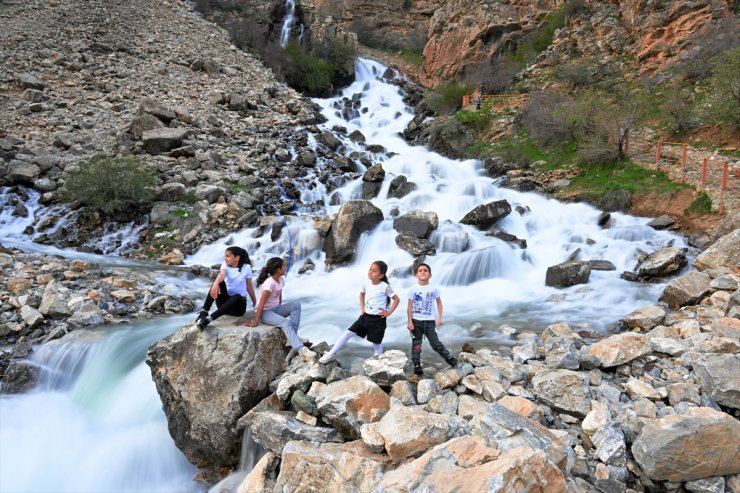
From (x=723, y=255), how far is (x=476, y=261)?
4.68 meters

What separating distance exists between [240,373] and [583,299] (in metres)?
6.84

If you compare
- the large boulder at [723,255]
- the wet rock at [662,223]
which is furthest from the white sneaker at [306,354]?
the wet rock at [662,223]

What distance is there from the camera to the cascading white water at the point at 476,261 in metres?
8.27

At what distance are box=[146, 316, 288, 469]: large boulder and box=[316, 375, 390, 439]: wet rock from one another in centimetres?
102

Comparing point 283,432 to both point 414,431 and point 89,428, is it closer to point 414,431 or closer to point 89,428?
point 414,431

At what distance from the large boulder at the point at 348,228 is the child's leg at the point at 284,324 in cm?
590

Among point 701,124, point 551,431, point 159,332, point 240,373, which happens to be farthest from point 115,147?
point 701,124

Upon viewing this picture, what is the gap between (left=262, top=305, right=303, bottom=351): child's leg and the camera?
574 centimetres

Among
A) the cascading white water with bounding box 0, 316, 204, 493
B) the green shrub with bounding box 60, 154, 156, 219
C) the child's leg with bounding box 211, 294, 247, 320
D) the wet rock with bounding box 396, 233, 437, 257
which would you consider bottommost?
the cascading white water with bounding box 0, 316, 204, 493

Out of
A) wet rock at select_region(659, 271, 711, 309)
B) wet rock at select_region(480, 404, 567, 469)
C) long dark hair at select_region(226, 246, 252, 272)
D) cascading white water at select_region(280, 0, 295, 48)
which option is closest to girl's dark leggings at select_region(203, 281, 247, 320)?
long dark hair at select_region(226, 246, 252, 272)

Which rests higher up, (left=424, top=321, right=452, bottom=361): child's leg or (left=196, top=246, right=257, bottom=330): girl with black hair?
(left=196, top=246, right=257, bottom=330): girl with black hair

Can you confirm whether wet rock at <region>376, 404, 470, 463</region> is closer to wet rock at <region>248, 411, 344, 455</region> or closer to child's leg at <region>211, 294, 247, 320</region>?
wet rock at <region>248, 411, 344, 455</region>

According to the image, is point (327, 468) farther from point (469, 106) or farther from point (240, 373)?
point (469, 106)

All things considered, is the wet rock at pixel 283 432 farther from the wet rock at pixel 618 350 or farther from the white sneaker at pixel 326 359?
the wet rock at pixel 618 350
